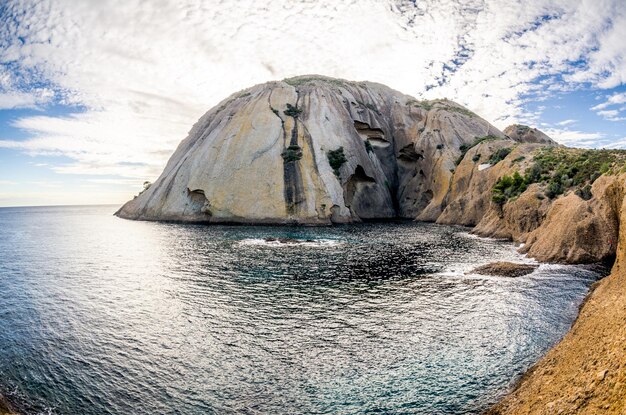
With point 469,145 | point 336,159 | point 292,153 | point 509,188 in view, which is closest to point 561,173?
point 509,188

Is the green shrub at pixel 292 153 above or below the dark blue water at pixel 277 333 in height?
above

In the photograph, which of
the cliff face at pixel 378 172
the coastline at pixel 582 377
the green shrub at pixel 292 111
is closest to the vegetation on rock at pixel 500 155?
the cliff face at pixel 378 172

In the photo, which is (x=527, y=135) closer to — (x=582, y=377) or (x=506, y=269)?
(x=506, y=269)

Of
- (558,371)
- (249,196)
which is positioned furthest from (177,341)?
(249,196)

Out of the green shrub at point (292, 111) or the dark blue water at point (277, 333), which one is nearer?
the dark blue water at point (277, 333)

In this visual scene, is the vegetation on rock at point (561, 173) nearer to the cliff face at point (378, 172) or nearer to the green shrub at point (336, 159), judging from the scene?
the cliff face at point (378, 172)
